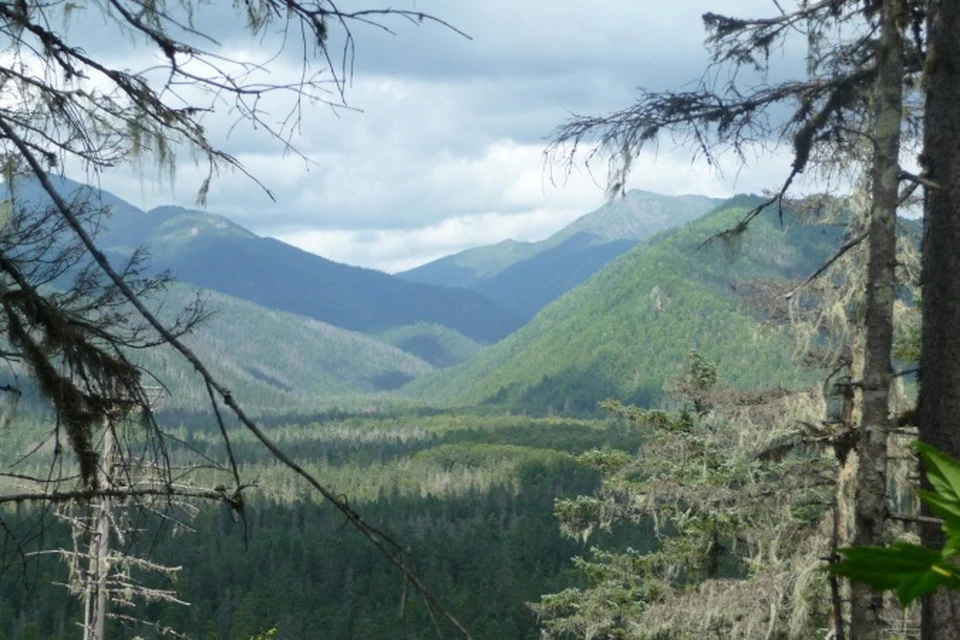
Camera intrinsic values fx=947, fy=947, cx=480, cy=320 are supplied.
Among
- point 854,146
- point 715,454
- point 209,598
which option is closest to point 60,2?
point 854,146

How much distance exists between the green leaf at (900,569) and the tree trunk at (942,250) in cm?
341

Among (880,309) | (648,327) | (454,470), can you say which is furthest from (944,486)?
(648,327)

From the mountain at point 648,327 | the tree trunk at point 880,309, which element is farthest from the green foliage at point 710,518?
the mountain at point 648,327

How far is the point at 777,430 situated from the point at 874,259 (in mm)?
3287

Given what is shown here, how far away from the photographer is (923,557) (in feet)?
2.50

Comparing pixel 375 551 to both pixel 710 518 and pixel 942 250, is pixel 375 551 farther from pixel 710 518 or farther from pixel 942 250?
pixel 942 250

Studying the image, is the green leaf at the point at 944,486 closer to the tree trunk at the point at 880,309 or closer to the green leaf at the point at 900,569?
the green leaf at the point at 900,569

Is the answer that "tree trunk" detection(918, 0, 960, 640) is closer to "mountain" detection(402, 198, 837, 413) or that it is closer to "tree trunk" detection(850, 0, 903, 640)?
"tree trunk" detection(850, 0, 903, 640)

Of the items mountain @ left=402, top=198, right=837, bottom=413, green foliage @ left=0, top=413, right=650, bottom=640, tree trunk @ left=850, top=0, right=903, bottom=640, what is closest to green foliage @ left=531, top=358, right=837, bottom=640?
green foliage @ left=0, top=413, right=650, bottom=640

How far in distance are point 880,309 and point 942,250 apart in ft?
2.91

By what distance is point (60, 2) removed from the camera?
8.29 feet

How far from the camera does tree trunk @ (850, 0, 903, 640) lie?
15.4 feet

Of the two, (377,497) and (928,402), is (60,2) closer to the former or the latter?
(928,402)

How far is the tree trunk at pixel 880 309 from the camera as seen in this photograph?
4.70m
